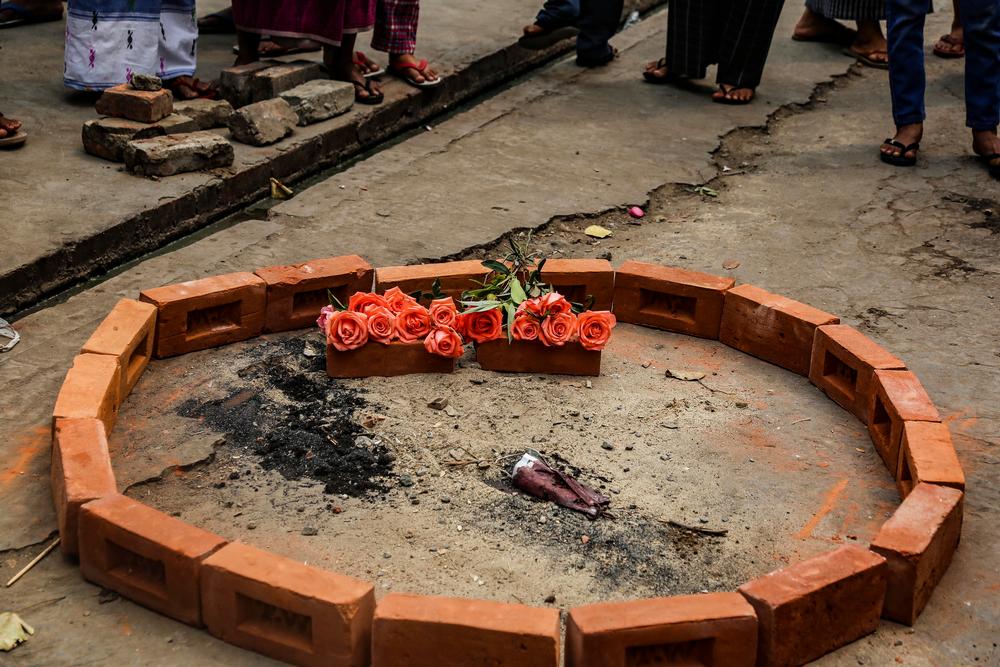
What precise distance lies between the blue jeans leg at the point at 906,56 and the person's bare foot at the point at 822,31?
266 cm

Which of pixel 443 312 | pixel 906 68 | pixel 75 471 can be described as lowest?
pixel 75 471

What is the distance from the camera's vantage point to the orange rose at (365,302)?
435 cm

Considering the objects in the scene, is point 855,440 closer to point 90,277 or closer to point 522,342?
point 522,342

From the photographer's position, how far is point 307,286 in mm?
4641

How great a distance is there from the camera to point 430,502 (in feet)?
12.0

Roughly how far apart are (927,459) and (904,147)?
12.0 ft

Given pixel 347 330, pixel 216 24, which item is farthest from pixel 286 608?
pixel 216 24

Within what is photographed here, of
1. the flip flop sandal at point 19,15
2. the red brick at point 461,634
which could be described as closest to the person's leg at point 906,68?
the red brick at point 461,634

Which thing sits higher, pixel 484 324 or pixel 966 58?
pixel 966 58

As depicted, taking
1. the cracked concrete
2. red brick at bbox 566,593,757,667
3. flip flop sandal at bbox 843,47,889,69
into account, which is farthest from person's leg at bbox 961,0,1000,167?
red brick at bbox 566,593,757,667

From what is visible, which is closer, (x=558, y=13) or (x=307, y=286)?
(x=307, y=286)

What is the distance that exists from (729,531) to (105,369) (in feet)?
6.45

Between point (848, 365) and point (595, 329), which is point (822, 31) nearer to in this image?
point (848, 365)

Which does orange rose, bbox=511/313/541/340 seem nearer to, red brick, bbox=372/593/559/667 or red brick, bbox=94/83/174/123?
red brick, bbox=372/593/559/667
